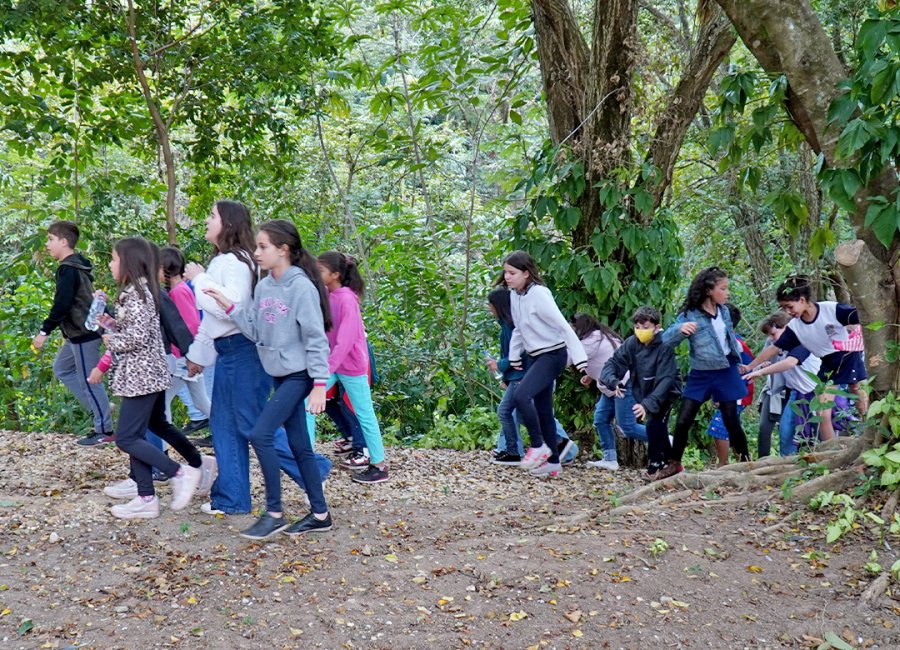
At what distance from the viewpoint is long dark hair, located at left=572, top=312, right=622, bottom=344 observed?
24.5 feet

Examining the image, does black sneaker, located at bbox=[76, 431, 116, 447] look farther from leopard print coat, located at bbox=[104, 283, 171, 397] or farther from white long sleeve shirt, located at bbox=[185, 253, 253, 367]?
white long sleeve shirt, located at bbox=[185, 253, 253, 367]

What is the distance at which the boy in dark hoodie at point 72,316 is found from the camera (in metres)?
6.38

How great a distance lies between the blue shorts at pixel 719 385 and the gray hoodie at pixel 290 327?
11.2 ft

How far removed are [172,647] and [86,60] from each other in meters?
6.97

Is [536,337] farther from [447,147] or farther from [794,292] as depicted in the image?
[447,147]

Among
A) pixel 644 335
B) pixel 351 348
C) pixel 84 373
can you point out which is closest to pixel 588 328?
pixel 644 335

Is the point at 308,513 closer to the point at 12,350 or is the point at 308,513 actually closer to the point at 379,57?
the point at 12,350

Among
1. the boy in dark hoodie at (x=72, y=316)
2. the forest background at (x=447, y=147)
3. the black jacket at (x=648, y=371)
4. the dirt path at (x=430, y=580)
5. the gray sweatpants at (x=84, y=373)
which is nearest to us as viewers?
the dirt path at (x=430, y=580)

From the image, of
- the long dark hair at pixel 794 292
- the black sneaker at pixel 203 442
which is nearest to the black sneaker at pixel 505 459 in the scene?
the black sneaker at pixel 203 442

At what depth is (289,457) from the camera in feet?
17.6

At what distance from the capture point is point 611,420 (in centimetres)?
769

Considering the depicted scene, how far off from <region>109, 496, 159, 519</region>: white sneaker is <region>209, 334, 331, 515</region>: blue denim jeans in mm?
360

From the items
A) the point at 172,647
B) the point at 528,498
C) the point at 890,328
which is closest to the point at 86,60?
the point at 528,498

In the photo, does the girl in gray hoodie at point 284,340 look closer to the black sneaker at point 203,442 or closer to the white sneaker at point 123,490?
the white sneaker at point 123,490
